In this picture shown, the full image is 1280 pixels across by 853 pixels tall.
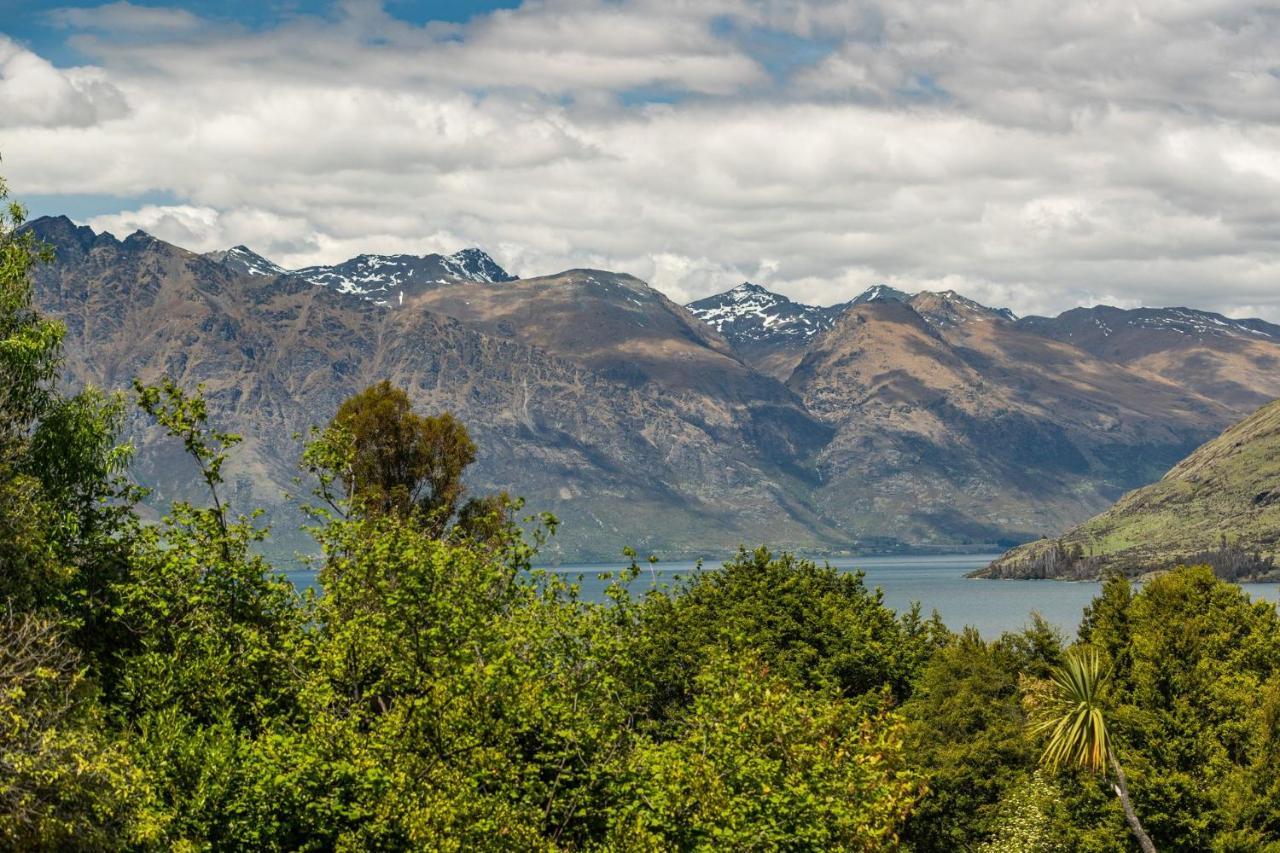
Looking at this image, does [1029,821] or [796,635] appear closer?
[1029,821]

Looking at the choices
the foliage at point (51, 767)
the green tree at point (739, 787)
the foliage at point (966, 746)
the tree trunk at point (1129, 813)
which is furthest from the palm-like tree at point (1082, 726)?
the foliage at point (51, 767)

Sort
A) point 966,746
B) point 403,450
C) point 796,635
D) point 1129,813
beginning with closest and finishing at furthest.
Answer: point 1129,813, point 966,746, point 403,450, point 796,635

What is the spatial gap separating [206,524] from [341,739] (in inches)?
385

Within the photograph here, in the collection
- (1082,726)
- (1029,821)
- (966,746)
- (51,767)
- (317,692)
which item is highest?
(317,692)

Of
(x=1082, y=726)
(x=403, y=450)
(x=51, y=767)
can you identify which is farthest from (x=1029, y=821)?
(x=51, y=767)

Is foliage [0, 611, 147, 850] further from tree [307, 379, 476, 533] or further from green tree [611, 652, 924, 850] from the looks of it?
tree [307, 379, 476, 533]

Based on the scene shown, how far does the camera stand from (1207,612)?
78125mm

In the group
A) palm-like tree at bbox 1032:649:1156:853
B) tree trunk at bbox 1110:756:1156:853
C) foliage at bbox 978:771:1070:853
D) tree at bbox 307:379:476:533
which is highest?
tree at bbox 307:379:476:533

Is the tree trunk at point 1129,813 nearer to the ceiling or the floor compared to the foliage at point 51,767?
nearer to the floor

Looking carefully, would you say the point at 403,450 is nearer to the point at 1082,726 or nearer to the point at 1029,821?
the point at 1029,821

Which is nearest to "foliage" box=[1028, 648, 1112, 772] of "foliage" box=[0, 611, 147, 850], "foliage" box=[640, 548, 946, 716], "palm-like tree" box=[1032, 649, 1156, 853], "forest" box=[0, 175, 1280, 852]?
"palm-like tree" box=[1032, 649, 1156, 853]

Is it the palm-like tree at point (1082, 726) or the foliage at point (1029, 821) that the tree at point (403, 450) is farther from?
the foliage at point (1029, 821)

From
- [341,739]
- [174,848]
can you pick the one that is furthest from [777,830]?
[174,848]

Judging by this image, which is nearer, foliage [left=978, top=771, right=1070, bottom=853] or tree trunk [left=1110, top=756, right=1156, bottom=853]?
tree trunk [left=1110, top=756, right=1156, bottom=853]
